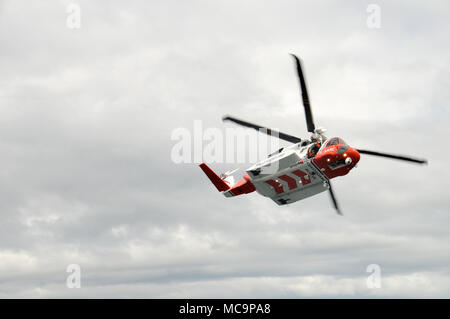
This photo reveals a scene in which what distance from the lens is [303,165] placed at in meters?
40.7

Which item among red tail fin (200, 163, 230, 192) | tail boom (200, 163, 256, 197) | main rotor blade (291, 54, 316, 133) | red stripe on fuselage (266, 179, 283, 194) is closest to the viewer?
main rotor blade (291, 54, 316, 133)

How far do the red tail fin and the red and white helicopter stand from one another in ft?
8.86

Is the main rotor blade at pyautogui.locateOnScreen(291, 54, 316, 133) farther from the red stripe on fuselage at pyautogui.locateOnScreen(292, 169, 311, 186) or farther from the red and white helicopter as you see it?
the red stripe on fuselage at pyautogui.locateOnScreen(292, 169, 311, 186)

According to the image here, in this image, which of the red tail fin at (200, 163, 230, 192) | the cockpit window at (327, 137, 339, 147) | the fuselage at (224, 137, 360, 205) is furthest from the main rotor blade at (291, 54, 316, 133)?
the red tail fin at (200, 163, 230, 192)

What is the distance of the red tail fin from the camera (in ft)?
156

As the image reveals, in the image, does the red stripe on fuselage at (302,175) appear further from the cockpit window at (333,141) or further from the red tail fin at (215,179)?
the red tail fin at (215,179)

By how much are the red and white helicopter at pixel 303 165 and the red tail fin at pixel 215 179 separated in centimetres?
270

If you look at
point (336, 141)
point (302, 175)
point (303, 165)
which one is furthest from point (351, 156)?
point (302, 175)

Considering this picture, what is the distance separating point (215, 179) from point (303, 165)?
32.4 ft

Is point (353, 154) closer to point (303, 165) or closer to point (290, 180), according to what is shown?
point (303, 165)

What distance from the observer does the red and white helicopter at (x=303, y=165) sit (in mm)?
39422

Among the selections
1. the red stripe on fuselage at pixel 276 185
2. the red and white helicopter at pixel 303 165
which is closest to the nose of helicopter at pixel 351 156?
the red and white helicopter at pixel 303 165

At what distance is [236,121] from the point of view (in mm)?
43469
